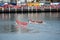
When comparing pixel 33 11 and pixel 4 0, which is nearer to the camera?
pixel 33 11

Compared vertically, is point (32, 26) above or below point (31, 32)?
below

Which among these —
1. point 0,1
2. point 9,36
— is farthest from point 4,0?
point 9,36

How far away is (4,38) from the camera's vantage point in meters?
12.5

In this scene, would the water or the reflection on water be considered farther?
the reflection on water

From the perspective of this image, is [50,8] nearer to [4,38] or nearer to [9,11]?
[9,11]

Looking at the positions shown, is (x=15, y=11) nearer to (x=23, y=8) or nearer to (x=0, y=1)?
(x=23, y=8)

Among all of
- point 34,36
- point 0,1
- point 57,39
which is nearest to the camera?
point 57,39

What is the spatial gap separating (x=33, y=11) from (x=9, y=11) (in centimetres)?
323

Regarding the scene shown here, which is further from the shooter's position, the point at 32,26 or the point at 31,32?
the point at 32,26

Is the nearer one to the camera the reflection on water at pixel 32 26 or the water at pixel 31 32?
the water at pixel 31 32

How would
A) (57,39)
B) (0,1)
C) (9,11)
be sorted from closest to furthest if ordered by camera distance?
1. (57,39)
2. (9,11)
3. (0,1)

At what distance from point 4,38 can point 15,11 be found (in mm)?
22060

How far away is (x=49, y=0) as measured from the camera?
4588 cm

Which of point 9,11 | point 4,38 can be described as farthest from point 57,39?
point 9,11
